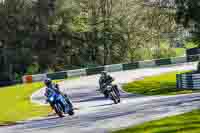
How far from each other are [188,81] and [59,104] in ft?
47.7

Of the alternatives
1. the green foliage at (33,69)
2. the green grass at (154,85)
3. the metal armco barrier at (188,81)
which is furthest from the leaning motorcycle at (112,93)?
the green foliage at (33,69)

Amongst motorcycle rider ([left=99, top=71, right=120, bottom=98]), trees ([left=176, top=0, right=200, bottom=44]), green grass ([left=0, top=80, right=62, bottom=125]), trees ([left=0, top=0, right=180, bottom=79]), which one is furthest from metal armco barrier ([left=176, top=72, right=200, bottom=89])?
trees ([left=0, top=0, right=180, bottom=79])

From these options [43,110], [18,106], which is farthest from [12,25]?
[43,110]

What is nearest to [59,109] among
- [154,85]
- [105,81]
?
[105,81]

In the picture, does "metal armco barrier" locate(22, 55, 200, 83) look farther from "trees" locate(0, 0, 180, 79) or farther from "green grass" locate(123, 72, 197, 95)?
"green grass" locate(123, 72, 197, 95)

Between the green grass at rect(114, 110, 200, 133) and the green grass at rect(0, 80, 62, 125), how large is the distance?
11.0 meters

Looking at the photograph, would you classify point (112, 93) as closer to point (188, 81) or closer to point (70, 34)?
point (188, 81)

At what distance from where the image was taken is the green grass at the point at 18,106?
27292 millimetres

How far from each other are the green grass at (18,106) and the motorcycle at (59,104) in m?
3.65

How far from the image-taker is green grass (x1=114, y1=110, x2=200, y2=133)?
14421 millimetres

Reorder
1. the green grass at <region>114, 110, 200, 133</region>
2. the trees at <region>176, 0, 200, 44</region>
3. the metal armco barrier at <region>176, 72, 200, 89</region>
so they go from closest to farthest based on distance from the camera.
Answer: the green grass at <region>114, 110, 200, 133</region> < the metal armco barrier at <region>176, 72, 200, 89</region> < the trees at <region>176, 0, 200, 44</region>

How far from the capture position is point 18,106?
32.8 m

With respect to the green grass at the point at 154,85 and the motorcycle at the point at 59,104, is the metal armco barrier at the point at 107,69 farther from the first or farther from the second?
the motorcycle at the point at 59,104

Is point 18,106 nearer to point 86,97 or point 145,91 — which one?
point 86,97
